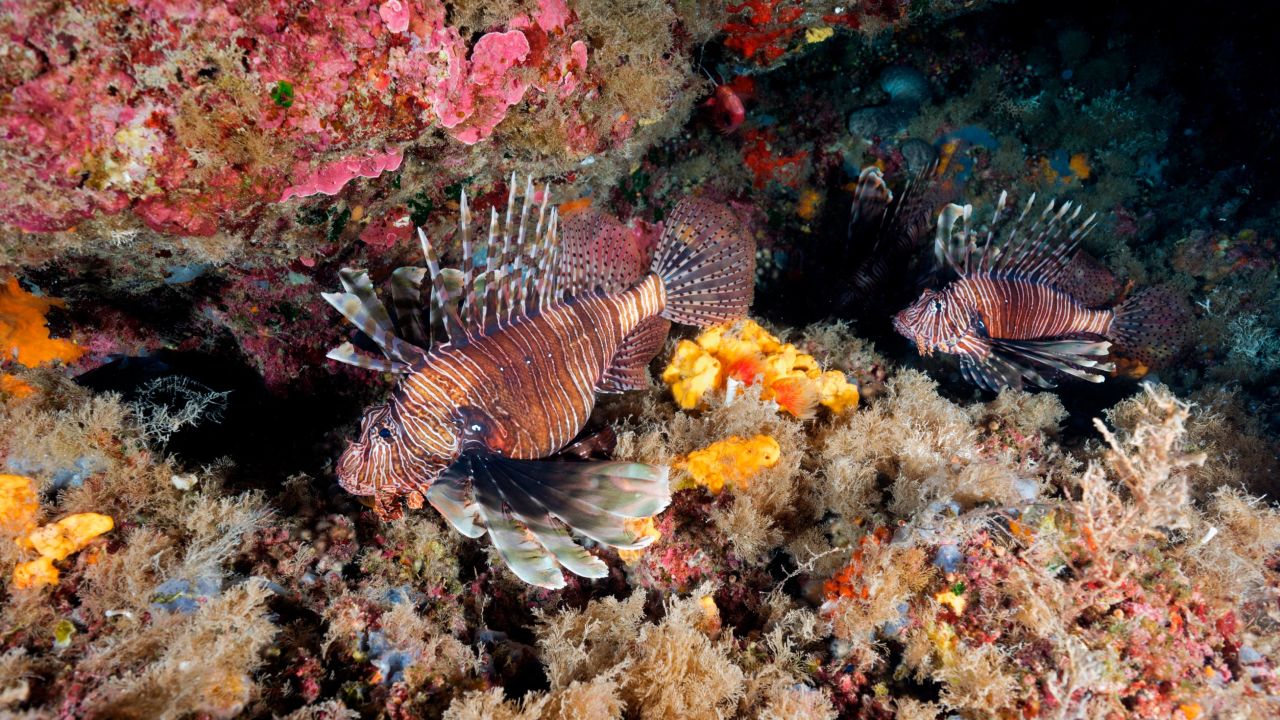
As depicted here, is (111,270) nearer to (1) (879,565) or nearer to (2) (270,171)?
(2) (270,171)

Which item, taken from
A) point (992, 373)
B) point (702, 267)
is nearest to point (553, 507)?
point (702, 267)

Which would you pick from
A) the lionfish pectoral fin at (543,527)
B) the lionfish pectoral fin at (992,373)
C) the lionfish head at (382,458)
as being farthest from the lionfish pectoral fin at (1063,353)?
the lionfish head at (382,458)

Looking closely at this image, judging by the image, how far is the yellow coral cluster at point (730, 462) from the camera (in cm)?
346

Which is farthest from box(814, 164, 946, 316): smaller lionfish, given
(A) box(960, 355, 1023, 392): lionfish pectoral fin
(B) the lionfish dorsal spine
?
(B) the lionfish dorsal spine

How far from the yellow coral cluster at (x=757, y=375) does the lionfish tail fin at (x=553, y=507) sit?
5.09 feet

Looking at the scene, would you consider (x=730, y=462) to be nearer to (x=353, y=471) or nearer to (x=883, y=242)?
(x=353, y=471)

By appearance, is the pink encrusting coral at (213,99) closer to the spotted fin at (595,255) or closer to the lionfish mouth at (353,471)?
the spotted fin at (595,255)

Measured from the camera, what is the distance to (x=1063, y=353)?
16.1ft

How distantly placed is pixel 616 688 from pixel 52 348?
4.36 metres

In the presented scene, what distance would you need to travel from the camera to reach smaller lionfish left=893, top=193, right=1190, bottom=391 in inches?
201

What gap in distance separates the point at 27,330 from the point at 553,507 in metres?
3.91

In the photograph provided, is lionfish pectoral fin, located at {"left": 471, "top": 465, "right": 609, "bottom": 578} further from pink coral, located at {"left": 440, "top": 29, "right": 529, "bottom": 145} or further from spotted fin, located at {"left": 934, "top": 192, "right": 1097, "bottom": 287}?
spotted fin, located at {"left": 934, "top": 192, "right": 1097, "bottom": 287}

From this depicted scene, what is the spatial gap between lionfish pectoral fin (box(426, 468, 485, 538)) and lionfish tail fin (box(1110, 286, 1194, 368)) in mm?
6677

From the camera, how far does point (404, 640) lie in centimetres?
257
